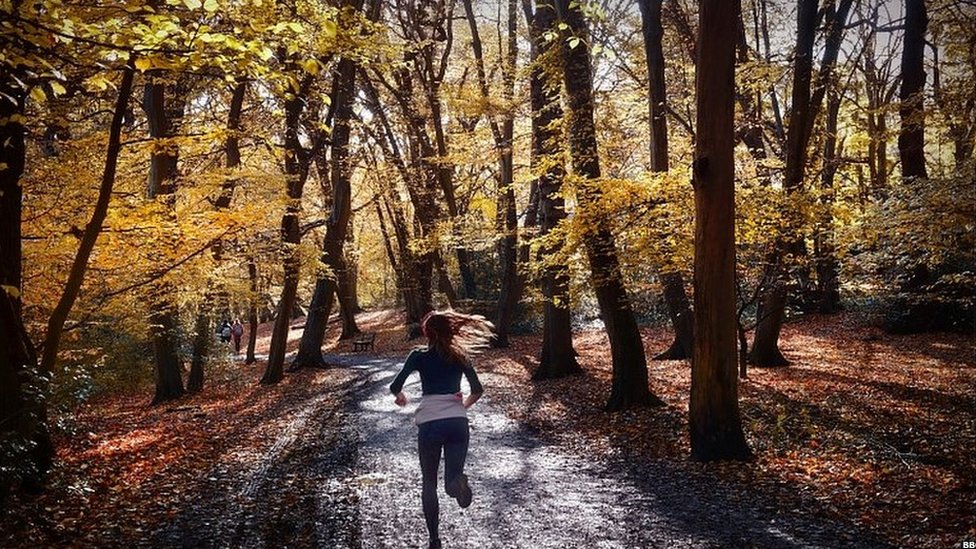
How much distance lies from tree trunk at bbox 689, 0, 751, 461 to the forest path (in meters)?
1.62

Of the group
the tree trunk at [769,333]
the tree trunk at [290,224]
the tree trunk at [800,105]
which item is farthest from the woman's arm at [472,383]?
the tree trunk at [290,224]

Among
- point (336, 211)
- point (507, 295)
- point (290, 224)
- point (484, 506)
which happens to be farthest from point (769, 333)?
point (336, 211)

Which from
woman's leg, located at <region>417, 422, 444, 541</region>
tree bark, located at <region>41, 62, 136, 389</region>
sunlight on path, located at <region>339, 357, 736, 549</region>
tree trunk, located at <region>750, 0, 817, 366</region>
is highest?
tree trunk, located at <region>750, 0, 817, 366</region>

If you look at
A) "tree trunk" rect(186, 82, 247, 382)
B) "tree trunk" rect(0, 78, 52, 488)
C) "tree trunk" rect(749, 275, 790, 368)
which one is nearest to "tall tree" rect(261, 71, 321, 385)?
"tree trunk" rect(186, 82, 247, 382)

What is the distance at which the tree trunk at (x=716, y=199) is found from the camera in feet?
25.5

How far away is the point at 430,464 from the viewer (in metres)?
5.38

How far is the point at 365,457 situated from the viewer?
31.7 ft

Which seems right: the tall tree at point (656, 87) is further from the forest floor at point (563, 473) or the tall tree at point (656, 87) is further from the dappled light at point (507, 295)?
the forest floor at point (563, 473)

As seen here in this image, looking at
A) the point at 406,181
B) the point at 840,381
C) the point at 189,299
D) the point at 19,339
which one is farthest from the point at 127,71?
the point at 406,181

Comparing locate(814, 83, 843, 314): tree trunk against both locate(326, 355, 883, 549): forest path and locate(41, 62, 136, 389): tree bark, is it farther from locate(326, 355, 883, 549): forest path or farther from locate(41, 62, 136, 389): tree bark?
locate(41, 62, 136, 389): tree bark

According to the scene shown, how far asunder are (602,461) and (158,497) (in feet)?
18.6

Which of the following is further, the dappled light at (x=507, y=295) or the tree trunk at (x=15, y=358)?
the tree trunk at (x=15, y=358)

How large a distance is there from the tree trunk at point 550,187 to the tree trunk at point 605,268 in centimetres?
36

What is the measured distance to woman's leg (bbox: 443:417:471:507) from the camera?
17.5ft
